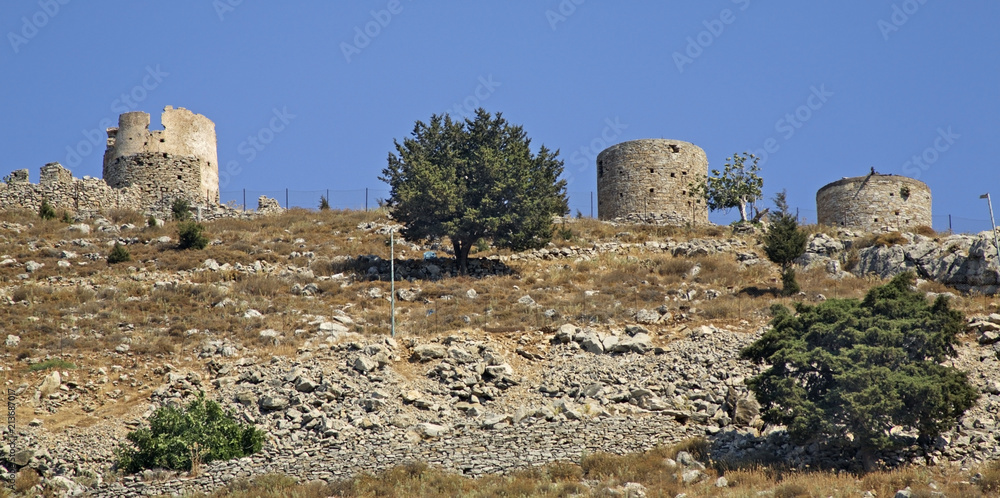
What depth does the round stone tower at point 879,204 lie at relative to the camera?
39.2m

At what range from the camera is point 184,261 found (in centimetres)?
3238

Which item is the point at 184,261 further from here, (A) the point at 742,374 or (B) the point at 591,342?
(A) the point at 742,374

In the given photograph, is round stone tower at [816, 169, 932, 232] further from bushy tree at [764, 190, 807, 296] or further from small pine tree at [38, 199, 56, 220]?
small pine tree at [38, 199, 56, 220]

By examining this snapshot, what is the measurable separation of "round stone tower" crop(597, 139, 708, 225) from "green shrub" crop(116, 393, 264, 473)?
1022 inches

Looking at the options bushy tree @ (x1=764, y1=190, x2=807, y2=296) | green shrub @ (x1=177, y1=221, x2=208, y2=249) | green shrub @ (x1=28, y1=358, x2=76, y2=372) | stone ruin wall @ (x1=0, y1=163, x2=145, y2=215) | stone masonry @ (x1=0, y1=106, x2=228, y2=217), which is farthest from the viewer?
stone masonry @ (x1=0, y1=106, x2=228, y2=217)

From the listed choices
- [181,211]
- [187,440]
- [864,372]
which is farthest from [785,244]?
[181,211]

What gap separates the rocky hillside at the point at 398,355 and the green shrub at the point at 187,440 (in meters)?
0.37

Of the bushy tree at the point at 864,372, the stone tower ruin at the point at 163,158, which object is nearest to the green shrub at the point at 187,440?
the bushy tree at the point at 864,372

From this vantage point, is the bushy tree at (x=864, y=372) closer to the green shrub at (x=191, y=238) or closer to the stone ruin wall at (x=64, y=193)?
the green shrub at (x=191, y=238)

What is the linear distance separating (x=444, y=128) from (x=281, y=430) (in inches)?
685

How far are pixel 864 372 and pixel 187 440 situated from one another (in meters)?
13.0

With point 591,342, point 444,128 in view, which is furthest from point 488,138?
point 591,342

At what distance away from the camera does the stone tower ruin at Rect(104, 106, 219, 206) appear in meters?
43.3

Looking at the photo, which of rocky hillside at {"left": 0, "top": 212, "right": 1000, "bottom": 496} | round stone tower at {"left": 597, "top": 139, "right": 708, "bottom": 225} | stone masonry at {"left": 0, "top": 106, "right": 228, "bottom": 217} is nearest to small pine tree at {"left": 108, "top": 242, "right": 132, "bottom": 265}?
rocky hillside at {"left": 0, "top": 212, "right": 1000, "bottom": 496}
